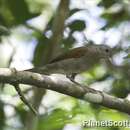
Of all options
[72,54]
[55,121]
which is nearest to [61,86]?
[55,121]

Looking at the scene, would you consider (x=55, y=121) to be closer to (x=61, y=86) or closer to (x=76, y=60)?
(x=61, y=86)

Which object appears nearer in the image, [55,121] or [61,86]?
Answer: [61,86]

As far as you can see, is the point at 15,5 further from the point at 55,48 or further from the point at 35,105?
the point at 35,105

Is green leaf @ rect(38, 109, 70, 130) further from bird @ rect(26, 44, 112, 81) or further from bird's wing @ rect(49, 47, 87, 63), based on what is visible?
bird's wing @ rect(49, 47, 87, 63)

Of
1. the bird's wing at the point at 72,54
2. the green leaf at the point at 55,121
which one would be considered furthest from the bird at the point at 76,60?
the green leaf at the point at 55,121

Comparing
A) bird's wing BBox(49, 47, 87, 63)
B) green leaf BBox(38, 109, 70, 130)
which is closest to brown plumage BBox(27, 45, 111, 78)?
bird's wing BBox(49, 47, 87, 63)

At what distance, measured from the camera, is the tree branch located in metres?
Result: 2.62

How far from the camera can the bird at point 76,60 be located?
10.9 ft

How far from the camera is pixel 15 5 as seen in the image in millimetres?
3787

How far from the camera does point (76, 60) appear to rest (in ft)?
11.7

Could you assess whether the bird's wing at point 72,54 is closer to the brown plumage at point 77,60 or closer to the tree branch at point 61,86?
the brown plumage at point 77,60

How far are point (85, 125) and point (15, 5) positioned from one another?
1.07 metres

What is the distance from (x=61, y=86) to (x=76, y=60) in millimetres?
789

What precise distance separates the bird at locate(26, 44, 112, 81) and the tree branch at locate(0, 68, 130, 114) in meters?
0.32
